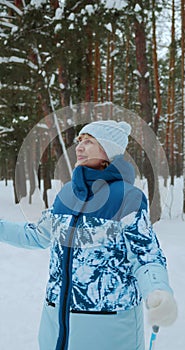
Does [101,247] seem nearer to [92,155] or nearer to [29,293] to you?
[92,155]

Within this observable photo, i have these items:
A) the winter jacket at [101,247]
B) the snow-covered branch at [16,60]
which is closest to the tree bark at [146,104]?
the snow-covered branch at [16,60]

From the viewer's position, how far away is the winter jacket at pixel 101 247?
1657 mm

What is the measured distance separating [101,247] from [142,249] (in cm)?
21

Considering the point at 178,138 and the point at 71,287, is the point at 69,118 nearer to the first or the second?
the point at 71,287

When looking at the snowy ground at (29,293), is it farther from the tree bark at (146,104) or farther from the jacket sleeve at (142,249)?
the jacket sleeve at (142,249)

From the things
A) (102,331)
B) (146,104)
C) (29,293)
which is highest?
(146,104)

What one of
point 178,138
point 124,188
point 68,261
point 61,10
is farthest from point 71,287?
point 178,138

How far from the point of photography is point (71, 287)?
5.69ft

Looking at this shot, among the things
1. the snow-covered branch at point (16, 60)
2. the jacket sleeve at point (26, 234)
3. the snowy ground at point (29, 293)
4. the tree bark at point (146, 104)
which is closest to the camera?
the jacket sleeve at point (26, 234)

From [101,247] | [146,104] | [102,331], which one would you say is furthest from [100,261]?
[146,104]

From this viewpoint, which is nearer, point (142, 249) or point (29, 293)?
point (142, 249)

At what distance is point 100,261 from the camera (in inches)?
67.6

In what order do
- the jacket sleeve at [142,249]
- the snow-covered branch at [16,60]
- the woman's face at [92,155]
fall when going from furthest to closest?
the snow-covered branch at [16,60] < the woman's face at [92,155] < the jacket sleeve at [142,249]

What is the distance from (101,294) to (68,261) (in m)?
0.22
